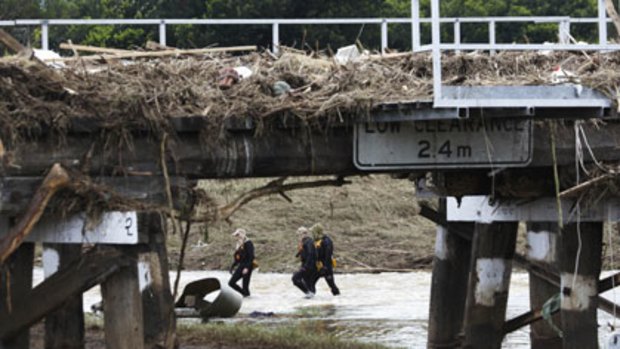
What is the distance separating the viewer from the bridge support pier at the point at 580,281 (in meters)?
13.6

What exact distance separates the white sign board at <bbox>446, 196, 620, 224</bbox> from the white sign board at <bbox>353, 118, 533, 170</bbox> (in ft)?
4.71

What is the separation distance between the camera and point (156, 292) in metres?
11.3

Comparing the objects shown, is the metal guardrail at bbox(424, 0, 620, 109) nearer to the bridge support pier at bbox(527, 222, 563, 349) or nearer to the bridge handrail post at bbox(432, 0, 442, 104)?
the bridge handrail post at bbox(432, 0, 442, 104)

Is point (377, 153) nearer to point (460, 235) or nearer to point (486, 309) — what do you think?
point (486, 309)

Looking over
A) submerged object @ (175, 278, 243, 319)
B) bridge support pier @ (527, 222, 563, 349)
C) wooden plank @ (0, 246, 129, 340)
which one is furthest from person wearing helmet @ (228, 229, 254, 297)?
wooden plank @ (0, 246, 129, 340)

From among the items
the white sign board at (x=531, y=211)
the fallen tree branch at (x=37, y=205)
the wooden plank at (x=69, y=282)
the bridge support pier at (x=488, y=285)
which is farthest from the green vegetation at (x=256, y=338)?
the fallen tree branch at (x=37, y=205)

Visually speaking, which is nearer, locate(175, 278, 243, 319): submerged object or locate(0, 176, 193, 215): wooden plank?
locate(0, 176, 193, 215): wooden plank

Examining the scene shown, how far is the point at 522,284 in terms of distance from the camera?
27859 mm

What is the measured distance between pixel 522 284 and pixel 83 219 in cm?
1747

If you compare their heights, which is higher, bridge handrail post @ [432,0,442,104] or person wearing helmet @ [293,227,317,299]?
bridge handrail post @ [432,0,442,104]

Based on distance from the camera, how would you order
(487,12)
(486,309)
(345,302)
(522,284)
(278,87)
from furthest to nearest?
(487,12) < (522,284) < (345,302) < (486,309) < (278,87)

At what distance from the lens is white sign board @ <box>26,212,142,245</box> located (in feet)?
36.3

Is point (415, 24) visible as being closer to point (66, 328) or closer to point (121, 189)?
point (121, 189)

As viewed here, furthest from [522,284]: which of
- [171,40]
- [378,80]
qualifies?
[378,80]
